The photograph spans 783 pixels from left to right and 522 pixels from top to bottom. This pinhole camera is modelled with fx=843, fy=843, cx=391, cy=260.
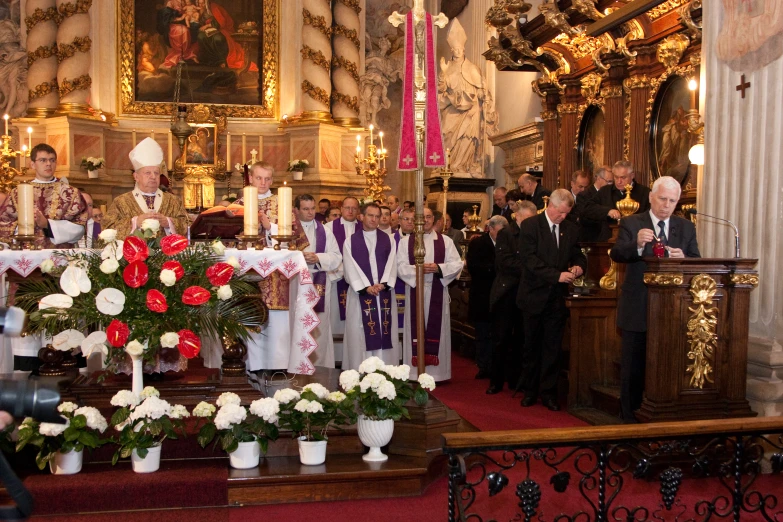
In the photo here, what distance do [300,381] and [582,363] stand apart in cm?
230

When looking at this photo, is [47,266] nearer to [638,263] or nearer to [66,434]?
[66,434]

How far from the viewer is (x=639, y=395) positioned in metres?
5.61

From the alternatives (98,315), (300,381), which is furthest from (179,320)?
(300,381)

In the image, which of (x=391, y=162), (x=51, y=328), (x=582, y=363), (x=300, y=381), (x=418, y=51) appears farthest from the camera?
(x=391, y=162)

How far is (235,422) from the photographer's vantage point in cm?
456

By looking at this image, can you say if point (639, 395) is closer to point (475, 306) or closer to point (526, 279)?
point (526, 279)

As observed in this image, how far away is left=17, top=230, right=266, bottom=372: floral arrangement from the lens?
4.50 m

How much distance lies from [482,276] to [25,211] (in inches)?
178

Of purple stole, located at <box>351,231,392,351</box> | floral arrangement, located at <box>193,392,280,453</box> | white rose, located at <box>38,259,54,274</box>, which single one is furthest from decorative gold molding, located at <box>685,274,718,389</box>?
white rose, located at <box>38,259,54,274</box>

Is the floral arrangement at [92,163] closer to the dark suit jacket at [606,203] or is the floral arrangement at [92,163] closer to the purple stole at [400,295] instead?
the purple stole at [400,295]

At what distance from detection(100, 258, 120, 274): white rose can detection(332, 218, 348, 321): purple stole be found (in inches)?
151

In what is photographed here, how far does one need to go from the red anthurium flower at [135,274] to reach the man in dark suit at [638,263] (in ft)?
9.67

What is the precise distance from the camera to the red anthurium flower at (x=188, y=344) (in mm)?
4539

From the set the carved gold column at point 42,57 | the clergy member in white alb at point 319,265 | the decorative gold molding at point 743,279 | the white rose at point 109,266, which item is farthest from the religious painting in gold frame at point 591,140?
the carved gold column at point 42,57
